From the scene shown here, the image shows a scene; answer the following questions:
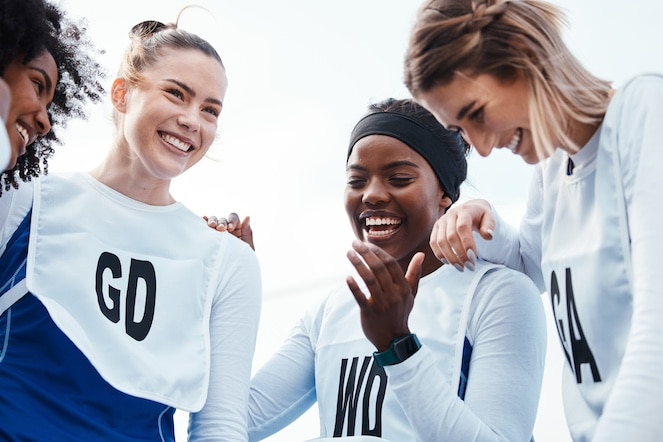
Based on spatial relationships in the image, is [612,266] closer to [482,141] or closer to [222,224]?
[482,141]

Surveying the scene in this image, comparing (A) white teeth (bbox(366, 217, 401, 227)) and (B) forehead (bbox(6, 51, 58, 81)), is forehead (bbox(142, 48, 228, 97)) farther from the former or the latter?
(A) white teeth (bbox(366, 217, 401, 227))

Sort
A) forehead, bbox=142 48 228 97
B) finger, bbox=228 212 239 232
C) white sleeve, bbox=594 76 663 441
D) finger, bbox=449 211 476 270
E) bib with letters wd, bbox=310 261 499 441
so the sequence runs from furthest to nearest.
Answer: finger, bbox=228 212 239 232, forehead, bbox=142 48 228 97, bib with letters wd, bbox=310 261 499 441, finger, bbox=449 211 476 270, white sleeve, bbox=594 76 663 441

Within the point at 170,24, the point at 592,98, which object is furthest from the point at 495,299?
the point at 170,24

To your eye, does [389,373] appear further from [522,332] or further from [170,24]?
[170,24]

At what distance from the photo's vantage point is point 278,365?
2.19m

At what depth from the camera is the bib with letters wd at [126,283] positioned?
1.64 metres

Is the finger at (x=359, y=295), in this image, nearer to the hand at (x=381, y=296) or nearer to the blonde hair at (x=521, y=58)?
the hand at (x=381, y=296)

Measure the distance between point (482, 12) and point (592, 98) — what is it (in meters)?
0.27

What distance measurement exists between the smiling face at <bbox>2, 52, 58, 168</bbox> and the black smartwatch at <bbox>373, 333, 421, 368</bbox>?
0.87m

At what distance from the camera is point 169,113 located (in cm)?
191

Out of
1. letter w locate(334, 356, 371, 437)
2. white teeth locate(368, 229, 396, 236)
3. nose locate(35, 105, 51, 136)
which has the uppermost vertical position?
nose locate(35, 105, 51, 136)

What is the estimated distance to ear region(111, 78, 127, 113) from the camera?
6.57 feet

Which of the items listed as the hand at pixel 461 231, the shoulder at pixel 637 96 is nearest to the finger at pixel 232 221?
the hand at pixel 461 231

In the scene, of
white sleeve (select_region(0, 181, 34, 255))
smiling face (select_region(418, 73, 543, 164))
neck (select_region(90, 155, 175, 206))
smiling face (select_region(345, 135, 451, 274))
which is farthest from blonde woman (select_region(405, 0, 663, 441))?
white sleeve (select_region(0, 181, 34, 255))
